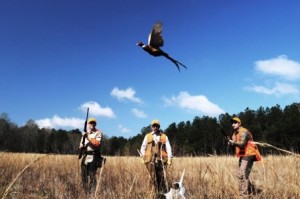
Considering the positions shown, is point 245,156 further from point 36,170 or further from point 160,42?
point 36,170

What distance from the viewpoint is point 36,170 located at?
12.0 m

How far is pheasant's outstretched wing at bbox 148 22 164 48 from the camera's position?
5816mm

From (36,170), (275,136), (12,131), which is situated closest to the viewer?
(36,170)

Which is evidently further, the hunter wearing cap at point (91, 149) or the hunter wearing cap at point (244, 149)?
the hunter wearing cap at point (91, 149)

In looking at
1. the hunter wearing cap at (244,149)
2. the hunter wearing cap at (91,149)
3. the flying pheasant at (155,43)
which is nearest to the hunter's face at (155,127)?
the hunter wearing cap at (91,149)

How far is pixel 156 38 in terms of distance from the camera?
5879 millimetres

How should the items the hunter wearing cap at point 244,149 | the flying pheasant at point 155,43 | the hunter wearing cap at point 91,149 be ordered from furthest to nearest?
the hunter wearing cap at point 91,149 < the hunter wearing cap at point 244,149 < the flying pheasant at point 155,43

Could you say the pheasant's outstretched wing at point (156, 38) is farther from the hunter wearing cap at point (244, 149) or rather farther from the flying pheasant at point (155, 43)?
the hunter wearing cap at point (244, 149)

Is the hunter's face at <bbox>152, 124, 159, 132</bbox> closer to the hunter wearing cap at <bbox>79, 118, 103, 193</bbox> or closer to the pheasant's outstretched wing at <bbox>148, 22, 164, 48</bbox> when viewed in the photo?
the hunter wearing cap at <bbox>79, 118, 103, 193</bbox>

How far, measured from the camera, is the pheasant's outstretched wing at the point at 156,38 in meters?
5.82

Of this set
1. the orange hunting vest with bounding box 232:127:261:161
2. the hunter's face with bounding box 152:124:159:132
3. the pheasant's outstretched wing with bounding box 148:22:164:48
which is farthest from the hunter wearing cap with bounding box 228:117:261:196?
the pheasant's outstretched wing with bounding box 148:22:164:48

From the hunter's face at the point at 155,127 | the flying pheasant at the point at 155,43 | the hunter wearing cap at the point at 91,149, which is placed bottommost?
the hunter wearing cap at the point at 91,149

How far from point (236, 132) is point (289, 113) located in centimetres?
5600

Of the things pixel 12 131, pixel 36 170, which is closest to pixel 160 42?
pixel 36 170
